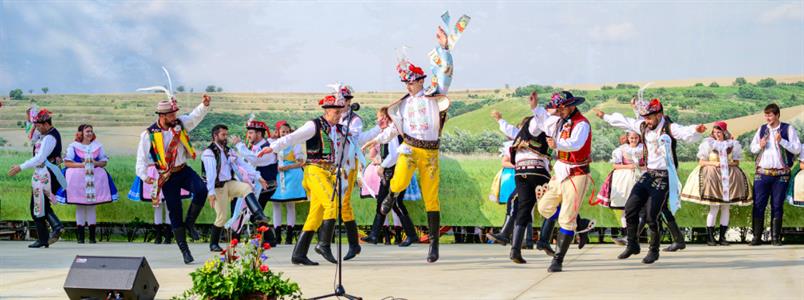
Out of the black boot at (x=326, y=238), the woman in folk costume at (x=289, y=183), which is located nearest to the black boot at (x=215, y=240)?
the woman in folk costume at (x=289, y=183)

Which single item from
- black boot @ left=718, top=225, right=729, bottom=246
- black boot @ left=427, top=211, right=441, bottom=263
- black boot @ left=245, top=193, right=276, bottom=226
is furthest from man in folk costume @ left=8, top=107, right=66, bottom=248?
black boot @ left=718, top=225, right=729, bottom=246

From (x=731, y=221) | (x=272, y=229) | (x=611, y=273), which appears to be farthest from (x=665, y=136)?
(x=272, y=229)

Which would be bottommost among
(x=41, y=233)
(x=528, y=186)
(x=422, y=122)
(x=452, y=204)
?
(x=41, y=233)

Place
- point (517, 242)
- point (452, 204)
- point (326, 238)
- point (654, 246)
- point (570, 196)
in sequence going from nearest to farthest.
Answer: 1. point (570, 196)
2. point (517, 242)
3. point (326, 238)
4. point (654, 246)
5. point (452, 204)

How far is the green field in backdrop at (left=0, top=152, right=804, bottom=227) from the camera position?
13234mm

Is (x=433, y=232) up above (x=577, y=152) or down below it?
below

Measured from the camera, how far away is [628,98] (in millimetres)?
13523

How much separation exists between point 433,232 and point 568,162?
56.9 inches

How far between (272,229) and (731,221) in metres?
5.06

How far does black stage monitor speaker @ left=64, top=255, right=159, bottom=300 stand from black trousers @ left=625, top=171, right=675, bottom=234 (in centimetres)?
444

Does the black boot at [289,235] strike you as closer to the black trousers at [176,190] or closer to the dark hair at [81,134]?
the dark hair at [81,134]

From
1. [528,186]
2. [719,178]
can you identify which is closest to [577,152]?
[528,186]

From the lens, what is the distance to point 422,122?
9.72 meters

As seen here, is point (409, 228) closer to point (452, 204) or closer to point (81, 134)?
point (452, 204)
